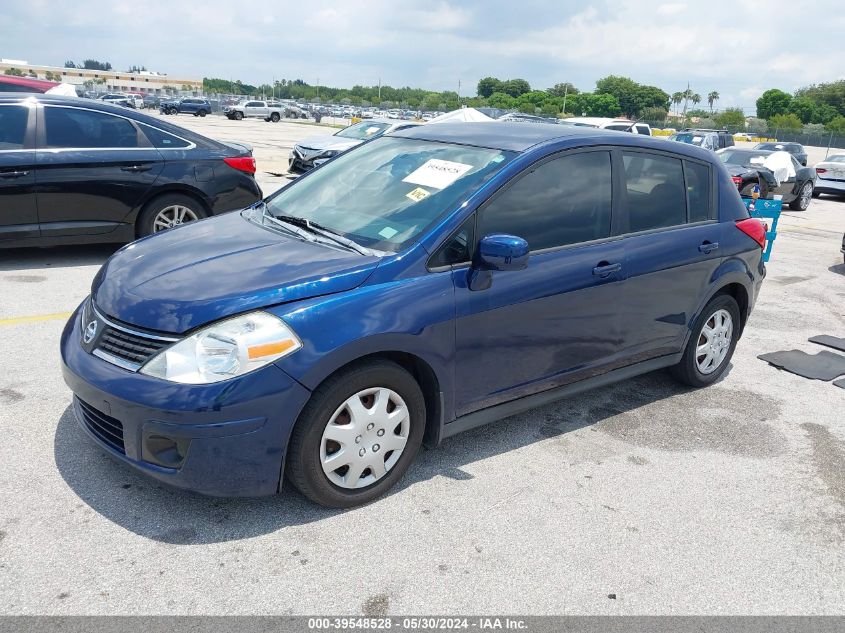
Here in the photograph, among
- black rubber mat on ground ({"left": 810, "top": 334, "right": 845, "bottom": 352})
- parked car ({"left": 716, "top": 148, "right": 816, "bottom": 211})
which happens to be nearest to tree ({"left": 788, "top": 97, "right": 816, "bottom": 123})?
parked car ({"left": 716, "top": 148, "right": 816, "bottom": 211})

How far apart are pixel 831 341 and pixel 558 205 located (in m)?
3.88

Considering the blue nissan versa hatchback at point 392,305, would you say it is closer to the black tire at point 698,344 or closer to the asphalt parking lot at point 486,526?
the black tire at point 698,344

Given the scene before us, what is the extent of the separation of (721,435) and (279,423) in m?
2.81

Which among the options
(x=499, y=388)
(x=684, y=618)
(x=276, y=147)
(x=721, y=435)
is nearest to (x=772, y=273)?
(x=721, y=435)

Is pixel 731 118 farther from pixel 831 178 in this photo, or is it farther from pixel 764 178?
pixel 764 178

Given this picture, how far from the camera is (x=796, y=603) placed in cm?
288

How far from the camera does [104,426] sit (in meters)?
3.07

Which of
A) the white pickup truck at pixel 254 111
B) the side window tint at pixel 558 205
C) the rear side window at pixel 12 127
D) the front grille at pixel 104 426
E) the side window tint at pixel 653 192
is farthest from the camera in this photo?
the white pickup truck at pixel 254 111

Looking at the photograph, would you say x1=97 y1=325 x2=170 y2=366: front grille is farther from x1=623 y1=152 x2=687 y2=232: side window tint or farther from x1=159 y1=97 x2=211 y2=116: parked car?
x1=159 y1=97 x2=211 y2=116: parked car

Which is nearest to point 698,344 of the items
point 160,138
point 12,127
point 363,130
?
point 160,138

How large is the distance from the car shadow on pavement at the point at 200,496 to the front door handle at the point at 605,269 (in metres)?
0.96

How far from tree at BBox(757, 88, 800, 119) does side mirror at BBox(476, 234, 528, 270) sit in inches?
4949

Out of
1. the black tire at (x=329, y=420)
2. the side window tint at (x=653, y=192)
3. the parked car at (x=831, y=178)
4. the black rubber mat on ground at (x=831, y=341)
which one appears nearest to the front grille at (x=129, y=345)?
the black tire at (x=329, y=420)

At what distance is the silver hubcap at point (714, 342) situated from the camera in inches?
193
